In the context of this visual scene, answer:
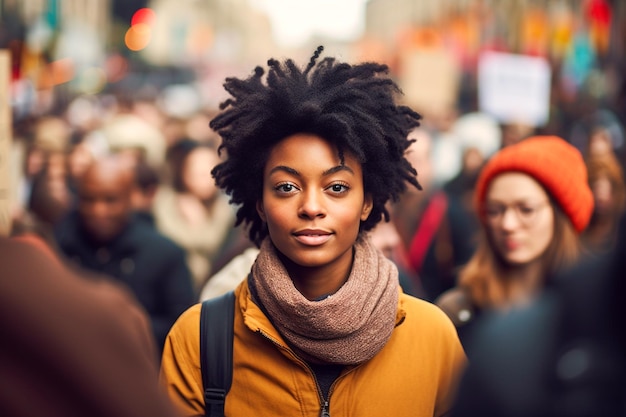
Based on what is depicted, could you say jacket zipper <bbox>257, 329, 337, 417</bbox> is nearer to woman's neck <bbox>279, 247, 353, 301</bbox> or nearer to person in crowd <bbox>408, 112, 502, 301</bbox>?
woman's neck <bbox>279, 247, 353, 301</bbox>

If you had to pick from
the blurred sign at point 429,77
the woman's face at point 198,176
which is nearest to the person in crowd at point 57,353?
the woman's face at point 198,176

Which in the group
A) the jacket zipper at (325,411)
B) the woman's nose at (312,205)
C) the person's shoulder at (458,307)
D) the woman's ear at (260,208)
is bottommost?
the person's shoulder at (458,307)

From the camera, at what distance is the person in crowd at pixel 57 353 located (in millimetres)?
1515

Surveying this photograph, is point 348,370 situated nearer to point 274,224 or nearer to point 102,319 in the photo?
point 274,224

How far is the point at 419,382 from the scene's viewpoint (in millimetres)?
3168

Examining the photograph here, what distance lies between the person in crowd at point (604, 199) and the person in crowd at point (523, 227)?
2.06m

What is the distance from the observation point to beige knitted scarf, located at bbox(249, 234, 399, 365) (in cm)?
310

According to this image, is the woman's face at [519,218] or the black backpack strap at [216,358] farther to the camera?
the woman's face at [519,218]

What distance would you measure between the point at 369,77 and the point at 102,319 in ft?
6.69

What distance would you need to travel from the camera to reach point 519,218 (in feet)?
15.0

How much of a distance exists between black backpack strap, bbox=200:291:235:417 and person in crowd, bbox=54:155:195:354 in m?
2.72

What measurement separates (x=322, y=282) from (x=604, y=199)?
171 inches

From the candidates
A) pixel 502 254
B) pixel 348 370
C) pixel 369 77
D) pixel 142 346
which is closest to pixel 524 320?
pixel 142 346

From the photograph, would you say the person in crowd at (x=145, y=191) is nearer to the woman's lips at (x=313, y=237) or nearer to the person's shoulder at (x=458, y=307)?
the person's shoulder at (x=458, y=307)
